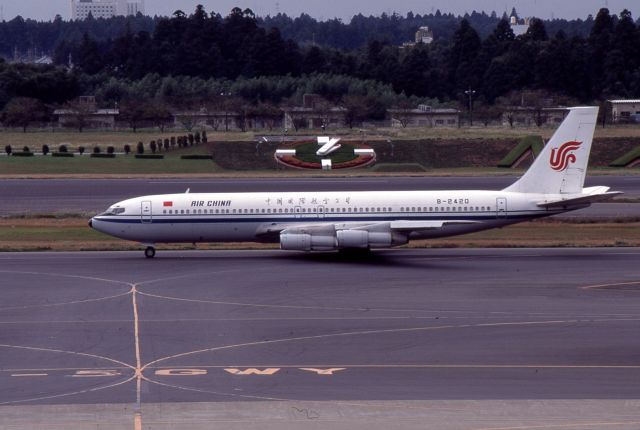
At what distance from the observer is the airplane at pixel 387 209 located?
49344 millimetres

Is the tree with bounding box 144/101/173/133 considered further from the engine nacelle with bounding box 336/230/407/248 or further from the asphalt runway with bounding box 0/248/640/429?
the asphalt runway with bounding box 0/248/640/429

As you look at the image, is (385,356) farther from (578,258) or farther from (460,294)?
(578,258)

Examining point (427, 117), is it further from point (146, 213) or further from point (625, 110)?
point (146, 213)

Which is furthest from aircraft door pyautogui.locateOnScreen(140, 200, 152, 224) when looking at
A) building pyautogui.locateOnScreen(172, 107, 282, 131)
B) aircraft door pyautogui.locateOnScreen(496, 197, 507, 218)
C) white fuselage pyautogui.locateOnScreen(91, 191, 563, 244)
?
building pyautogui.locateOnScreen(172, 107, 282, 131)

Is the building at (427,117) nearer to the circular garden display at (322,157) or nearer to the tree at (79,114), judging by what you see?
the tree at (79,114)

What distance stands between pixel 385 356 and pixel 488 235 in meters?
29.9

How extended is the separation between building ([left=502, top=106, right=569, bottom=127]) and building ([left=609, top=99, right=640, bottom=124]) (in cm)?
790

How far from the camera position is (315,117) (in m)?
162

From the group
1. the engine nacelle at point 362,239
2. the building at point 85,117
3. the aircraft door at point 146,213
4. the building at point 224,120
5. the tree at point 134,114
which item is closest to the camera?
the engine nacelle at point 362,239

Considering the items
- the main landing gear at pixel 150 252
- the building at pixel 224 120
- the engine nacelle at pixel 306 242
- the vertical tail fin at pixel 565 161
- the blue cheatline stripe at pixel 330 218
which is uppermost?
the vertical tail fin at pixel 565 161

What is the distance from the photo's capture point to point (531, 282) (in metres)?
41.3

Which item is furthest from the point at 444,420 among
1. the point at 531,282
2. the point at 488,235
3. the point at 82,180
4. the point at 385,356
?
the point at 82,180

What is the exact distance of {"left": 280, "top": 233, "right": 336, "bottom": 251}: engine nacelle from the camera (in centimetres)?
4794

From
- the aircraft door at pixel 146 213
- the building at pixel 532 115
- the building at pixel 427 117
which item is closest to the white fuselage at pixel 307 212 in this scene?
the aircraft door at pixel 146 213
